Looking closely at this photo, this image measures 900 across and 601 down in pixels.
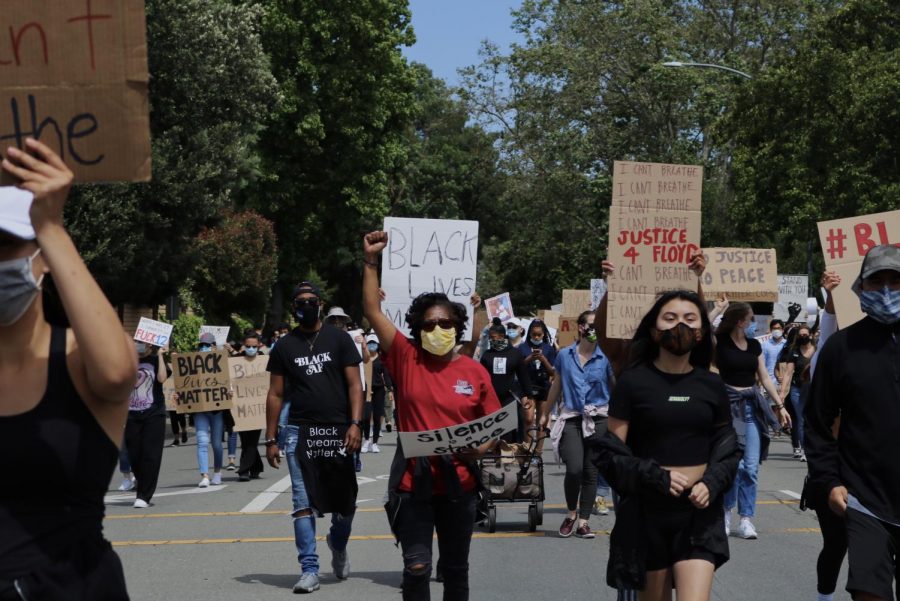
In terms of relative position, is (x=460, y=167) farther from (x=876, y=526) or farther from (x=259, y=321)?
(x=876, y=526)

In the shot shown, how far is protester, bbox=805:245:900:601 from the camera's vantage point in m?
5.68

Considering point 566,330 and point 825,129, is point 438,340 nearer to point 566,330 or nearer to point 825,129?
point 566,330

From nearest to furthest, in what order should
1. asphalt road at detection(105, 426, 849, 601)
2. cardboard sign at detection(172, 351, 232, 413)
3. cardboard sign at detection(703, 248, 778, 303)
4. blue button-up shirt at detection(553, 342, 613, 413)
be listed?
asphalt road at detection(105, 426, 849, 601), blue button-up shirt at detection(553, 342, 613, 413), cardboard sign at detection(172, 351, 232, 413), cardboard sign at detection(703, 248, 778, 303)

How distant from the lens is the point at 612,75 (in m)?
44.7

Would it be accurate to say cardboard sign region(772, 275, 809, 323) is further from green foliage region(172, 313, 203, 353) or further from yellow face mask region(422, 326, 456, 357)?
yellow face mask region(422, 326, 456, 357)

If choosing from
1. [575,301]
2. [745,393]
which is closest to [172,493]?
[745,393]

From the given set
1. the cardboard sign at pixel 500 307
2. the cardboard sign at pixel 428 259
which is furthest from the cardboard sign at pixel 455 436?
the cardboard sign at pixel 500 307

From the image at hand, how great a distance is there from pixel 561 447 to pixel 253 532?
2735 millimetres

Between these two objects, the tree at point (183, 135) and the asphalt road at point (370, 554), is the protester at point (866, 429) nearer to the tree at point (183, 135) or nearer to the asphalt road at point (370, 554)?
the asphalt road at point (370, 554)

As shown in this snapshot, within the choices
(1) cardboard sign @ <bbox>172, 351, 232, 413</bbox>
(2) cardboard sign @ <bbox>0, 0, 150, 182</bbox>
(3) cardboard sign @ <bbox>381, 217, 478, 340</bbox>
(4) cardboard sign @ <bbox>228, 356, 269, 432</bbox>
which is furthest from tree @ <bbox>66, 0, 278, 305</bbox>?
(2) cardboard sign @ <bbox>0, 0, 150, 182</bbox>

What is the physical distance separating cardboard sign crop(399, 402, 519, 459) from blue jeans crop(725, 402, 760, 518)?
4.90 meters

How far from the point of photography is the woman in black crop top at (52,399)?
10.6 ft


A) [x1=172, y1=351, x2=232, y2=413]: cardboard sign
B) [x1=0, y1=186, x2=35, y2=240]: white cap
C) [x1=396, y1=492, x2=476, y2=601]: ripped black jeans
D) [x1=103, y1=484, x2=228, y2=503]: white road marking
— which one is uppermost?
[x1=0, y1=186, x2=35, y2=240]: white cap

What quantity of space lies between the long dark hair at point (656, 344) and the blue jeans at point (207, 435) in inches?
433
